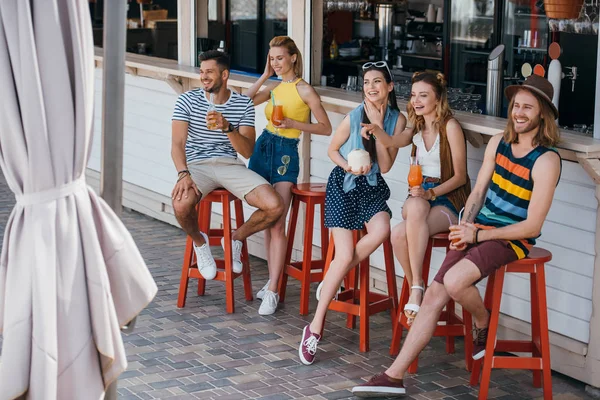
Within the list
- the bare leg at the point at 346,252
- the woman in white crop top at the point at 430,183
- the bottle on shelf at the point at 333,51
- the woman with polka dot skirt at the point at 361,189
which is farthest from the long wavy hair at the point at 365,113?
the bottle on shelf at the point at 333,51

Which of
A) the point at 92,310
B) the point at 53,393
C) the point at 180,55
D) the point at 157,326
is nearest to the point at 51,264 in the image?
the point at 92,310

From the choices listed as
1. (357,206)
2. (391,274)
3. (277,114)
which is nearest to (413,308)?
(391,274)

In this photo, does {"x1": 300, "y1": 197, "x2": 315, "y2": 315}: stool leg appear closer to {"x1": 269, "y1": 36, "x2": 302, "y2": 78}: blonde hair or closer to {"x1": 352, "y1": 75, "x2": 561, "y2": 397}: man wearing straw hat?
{"x1": 269, "y1": 36, "x2": 302, "y2": 78}: blonde hair

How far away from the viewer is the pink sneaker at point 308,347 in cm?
479

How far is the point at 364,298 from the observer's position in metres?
4.96

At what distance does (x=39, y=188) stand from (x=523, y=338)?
112 inches

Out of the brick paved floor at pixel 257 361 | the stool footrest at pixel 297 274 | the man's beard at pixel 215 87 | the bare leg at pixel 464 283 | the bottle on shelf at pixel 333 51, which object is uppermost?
the bottle on shelf at pixel 333 51

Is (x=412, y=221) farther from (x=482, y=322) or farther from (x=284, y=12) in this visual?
(x=284, y=12)

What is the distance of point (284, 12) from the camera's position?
808 centimetres

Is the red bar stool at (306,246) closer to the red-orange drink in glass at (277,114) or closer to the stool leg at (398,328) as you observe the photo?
the red-orange drink in glass at (277,114)

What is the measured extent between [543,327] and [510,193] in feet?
1.98

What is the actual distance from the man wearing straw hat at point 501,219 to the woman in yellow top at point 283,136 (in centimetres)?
130

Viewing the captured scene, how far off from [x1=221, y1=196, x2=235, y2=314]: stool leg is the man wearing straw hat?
1.37m

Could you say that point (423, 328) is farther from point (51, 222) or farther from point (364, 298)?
point (51, 222)
